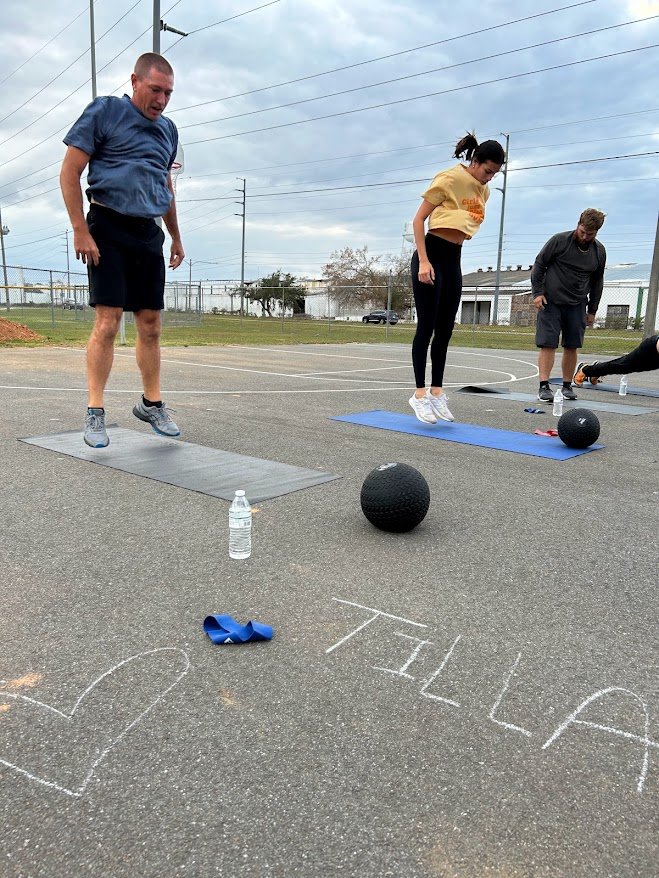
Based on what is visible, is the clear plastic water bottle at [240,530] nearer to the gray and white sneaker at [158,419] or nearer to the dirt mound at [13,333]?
the gray and white sneaker at [158,419]

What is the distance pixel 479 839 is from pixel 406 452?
347cm

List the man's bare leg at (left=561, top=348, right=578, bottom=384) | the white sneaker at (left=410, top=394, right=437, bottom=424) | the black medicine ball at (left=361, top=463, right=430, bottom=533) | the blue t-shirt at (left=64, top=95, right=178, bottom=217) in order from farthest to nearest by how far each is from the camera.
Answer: the man's bare leg at (left=561, top=348, right=578, bottom=384)
the white sneaker at (left=410, top=394, right=437, bottom=424)
the blue t-shirt at (left=64, top=95, right=178, bottom=217)
the black medicine ball at (left=361, top=463, right=430, bottom=533)

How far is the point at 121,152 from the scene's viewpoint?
4031 mm

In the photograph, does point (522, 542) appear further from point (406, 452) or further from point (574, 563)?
point (406, 452)

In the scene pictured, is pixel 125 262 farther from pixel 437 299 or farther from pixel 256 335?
pixel 256 335

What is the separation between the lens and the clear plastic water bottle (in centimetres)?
257

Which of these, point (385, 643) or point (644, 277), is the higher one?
point (644, 277)

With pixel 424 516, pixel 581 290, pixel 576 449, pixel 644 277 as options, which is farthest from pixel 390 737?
pixel 644 277

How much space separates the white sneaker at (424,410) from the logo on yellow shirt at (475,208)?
1.56m

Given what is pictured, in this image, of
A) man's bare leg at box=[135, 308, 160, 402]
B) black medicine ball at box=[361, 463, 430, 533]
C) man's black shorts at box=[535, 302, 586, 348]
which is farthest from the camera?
man's black shorts at box=[535, 302, 586, 348]

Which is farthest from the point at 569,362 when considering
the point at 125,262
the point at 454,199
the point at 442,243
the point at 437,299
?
the point at 125,262

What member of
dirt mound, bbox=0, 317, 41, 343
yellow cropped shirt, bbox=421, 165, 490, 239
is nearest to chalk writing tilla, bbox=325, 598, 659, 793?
yellow cropped shirt, bbox=421, 165, 490, 239

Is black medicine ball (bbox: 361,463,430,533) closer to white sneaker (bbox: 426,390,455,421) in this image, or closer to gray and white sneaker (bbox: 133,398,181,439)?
gray and white sneaker (bbox: 133,398,181,439)

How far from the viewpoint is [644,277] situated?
A: 62625 mm
